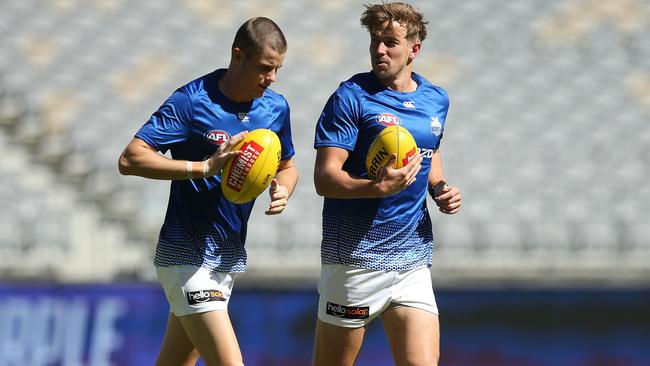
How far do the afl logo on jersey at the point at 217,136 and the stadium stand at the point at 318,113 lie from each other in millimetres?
3611

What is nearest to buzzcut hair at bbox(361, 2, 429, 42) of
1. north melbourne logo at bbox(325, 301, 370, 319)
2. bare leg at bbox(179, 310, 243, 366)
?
north melbourne logo at bbox(325, 301, 370, 319)

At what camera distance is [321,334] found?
190 inches

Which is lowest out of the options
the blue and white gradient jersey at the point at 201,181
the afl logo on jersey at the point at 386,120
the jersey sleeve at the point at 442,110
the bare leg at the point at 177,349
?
the bare leg at the point at 177,349

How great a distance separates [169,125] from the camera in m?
4.67

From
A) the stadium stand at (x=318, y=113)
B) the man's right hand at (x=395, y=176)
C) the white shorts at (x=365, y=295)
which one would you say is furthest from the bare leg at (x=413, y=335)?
the stadium stand at (x=318, y=113)

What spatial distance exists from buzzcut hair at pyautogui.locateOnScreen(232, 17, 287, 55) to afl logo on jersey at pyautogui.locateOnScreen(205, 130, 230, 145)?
0.39 meters

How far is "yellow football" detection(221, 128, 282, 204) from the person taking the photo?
4.48 m

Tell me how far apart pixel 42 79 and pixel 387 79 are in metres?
9.19

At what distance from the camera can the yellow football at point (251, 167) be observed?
176 inches

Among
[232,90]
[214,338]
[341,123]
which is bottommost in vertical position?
[214,338]

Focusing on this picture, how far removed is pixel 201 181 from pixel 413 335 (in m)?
1.19

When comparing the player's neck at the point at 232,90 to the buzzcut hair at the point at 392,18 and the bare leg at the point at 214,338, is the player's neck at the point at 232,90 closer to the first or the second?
the buzzcut hair at the point at 392,18

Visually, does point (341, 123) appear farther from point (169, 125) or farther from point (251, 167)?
point (169, 125)

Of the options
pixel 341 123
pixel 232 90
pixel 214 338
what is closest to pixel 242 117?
pixel 232 90
